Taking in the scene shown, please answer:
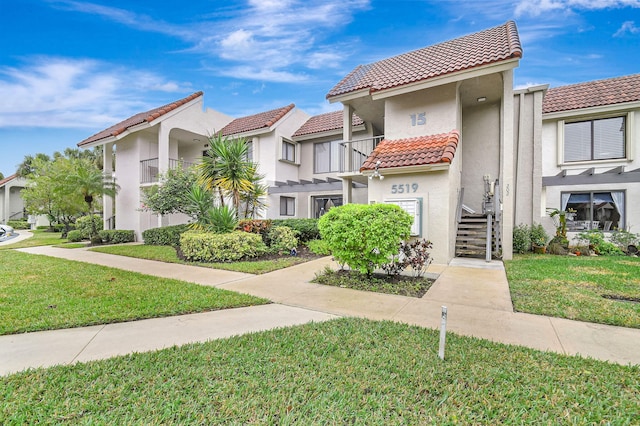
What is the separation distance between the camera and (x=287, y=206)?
17.7 m

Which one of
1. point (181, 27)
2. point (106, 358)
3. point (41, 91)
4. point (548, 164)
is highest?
point (181, 27)

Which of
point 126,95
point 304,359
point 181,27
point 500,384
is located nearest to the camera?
point 500,384

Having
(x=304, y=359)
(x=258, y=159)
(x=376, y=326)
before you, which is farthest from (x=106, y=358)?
(x=258, y=159)

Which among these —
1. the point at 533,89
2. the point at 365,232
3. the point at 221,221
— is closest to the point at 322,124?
the point at 221,221

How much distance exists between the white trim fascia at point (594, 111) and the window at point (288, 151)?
40.3 ft

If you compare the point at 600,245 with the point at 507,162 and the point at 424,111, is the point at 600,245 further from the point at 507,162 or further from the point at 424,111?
the point at 424,111

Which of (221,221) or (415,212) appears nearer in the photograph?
(415,212)

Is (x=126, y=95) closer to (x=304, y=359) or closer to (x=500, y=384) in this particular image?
(x=304, y=359)

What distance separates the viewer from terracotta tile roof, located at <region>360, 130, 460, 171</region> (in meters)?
8.36

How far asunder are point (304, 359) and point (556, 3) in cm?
1554

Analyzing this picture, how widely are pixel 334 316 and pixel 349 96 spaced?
918 centimetres

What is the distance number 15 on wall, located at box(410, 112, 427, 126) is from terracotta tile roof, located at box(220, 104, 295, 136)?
318 inches

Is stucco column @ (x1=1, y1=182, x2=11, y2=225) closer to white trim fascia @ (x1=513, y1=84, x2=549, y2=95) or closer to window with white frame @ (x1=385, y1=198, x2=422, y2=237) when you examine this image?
window with white frame @ (x1=385, y1=198, x2=422, y2=237)

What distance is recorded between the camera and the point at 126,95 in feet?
51.7
